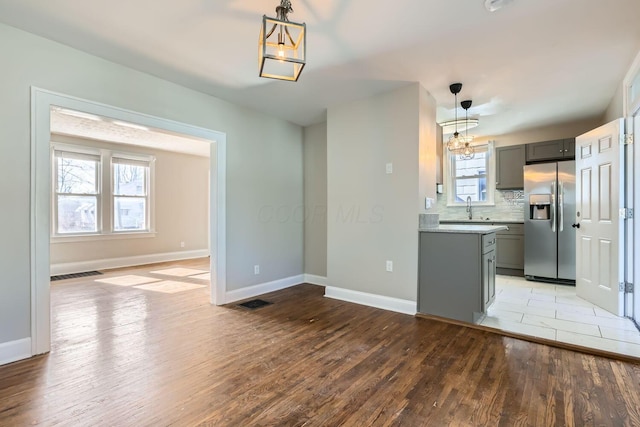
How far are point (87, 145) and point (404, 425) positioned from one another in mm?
6918

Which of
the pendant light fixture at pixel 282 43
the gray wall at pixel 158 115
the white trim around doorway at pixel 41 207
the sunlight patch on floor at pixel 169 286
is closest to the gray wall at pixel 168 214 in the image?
the sunlight patch on floor at pixel 169 286

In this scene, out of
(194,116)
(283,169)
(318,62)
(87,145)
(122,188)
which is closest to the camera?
(318,62)

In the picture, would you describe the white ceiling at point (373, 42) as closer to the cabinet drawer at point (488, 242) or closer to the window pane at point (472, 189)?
the cabinet drawer at point (488, 242)

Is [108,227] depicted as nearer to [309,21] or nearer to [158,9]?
[158,9]

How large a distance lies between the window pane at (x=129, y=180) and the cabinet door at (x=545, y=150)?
24.6ft

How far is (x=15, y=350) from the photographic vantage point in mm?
2316

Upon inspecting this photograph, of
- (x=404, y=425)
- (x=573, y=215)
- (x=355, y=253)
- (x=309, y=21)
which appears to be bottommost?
(x=404, y=425)

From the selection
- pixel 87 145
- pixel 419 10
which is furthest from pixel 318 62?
pixel 87 145

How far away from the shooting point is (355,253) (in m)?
3.90

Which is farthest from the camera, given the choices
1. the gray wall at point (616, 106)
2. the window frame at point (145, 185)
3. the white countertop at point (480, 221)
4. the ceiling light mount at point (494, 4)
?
the window frame at point (145, 185)

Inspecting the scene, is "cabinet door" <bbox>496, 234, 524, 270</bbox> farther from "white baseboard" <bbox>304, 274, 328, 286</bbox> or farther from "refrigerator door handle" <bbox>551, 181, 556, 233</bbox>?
"white baseboard" <bbox>304, 274, 328, 286</bbox>

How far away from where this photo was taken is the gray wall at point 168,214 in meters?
5.84

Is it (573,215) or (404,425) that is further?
(573,215)

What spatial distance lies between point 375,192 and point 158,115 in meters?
2.51
